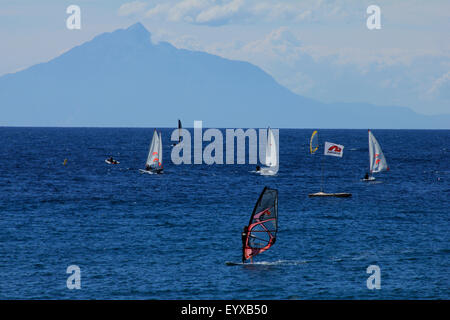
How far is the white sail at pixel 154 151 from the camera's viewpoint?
124944 mm

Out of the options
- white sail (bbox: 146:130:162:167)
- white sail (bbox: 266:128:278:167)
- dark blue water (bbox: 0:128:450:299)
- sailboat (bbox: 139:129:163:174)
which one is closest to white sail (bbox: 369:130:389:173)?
dark blue water (bbox: 0:128:450:299)

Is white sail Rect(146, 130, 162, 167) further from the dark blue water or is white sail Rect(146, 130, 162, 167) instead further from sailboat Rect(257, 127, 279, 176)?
sailboat Rect(257, 127, 279, 176)

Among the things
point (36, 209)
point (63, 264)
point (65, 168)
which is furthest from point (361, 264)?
point (65, 168)

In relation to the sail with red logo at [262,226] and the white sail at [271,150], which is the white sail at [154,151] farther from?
the sail with red logo at [262,226]

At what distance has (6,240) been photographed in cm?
6322

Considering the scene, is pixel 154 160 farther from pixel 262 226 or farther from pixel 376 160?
pixel 262 226

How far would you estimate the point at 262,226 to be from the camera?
5256cm

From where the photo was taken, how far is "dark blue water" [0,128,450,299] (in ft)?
153

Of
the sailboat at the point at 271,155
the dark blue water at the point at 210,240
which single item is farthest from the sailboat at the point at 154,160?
the sailboat at the point at 271,155

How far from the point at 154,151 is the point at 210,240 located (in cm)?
6888

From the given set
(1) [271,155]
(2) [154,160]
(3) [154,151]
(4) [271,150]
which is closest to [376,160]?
(4) [271,150]

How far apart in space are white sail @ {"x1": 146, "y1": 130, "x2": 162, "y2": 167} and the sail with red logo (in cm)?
7090
